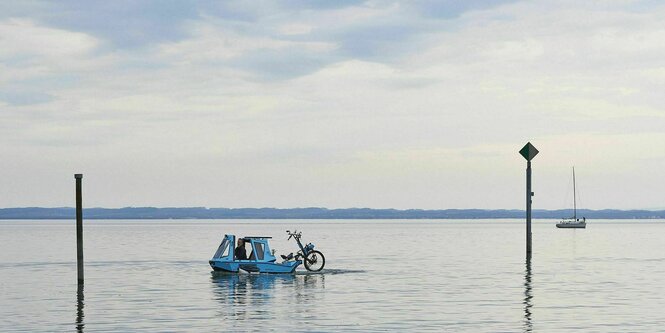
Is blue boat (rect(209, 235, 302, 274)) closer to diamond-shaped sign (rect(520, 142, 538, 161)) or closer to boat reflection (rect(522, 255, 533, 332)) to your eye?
boat reflection (rect(522, 255, 533, 332))

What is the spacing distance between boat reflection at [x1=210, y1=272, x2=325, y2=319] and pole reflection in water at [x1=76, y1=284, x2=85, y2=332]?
461 centimetres

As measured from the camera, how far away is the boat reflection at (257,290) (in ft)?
113

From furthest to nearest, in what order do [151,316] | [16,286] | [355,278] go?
[355,278], [16,286], [151,316]

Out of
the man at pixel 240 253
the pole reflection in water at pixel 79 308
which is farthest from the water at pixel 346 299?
the man at pixel 240 253

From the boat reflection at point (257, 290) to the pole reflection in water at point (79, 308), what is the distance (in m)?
4.61

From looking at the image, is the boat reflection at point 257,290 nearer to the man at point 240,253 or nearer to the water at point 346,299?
the water at point 346,299

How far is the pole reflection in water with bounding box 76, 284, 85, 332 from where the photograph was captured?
3034 centimetres

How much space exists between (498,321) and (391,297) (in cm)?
907

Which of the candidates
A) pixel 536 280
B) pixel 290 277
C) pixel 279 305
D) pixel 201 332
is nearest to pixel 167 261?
pixel 290 277

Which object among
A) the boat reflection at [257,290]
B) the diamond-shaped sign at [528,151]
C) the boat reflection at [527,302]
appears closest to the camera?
the boat reflection at [527,302]

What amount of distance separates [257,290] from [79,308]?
31.1 feet

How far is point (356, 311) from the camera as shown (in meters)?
33.8

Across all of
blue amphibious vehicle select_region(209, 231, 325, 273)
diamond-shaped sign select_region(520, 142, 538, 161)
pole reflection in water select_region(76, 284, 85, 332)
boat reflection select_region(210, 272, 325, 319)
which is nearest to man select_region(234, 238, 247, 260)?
blue amphibious vehicle select_region(209, 231, 325, 273)

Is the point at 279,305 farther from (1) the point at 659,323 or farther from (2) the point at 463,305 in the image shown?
(1) the point at 659,323
